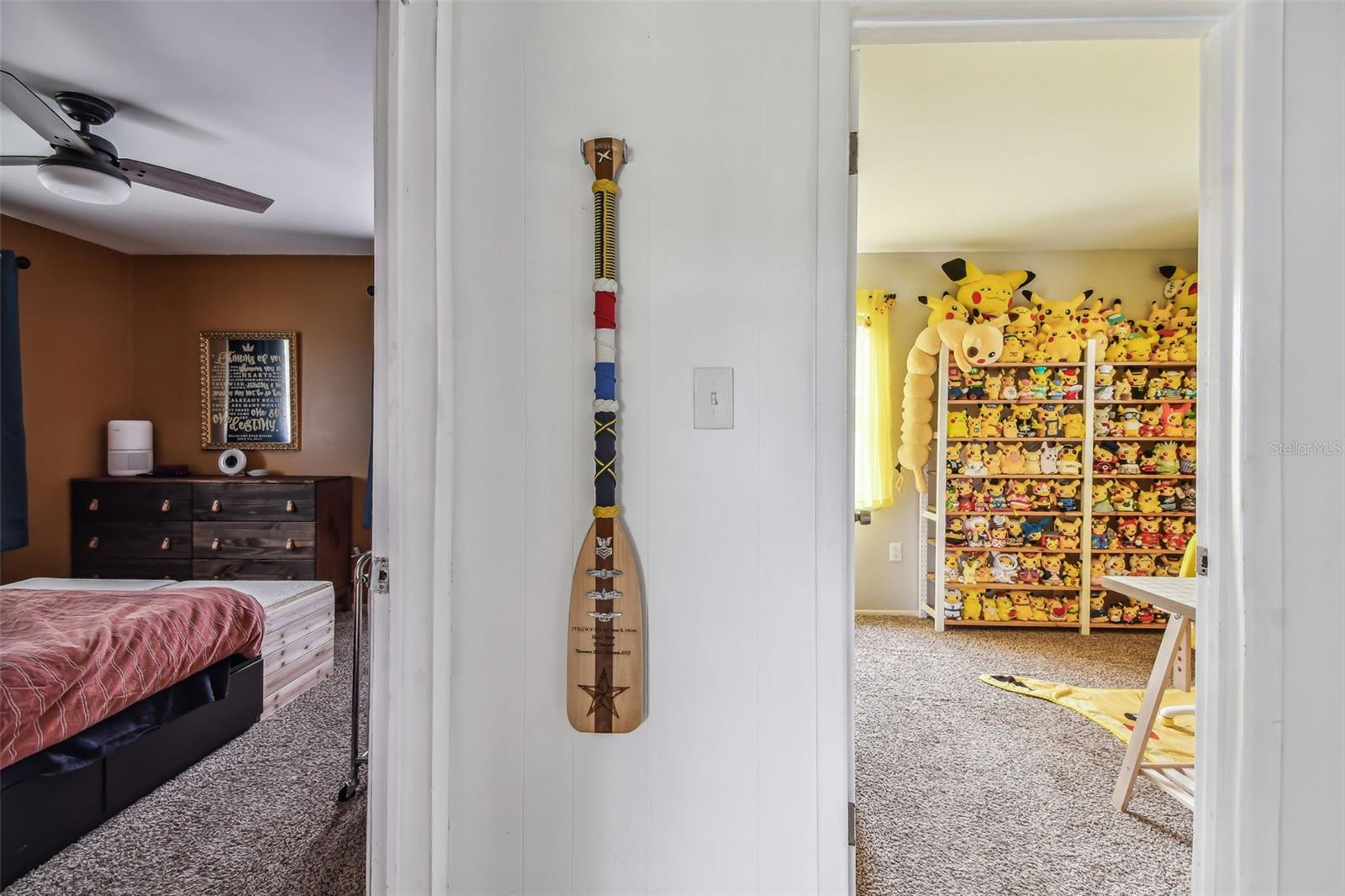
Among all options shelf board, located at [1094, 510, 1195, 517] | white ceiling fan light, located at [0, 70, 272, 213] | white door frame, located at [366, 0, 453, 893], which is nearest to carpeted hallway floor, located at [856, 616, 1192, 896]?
shelf board, located at [1094, 510, 1195, 517]

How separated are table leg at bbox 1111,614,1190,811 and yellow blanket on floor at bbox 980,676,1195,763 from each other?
34cm

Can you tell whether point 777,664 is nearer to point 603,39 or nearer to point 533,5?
point 603,39

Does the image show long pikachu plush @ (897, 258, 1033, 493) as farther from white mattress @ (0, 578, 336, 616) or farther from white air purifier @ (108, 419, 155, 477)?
white air purifier @ (108, 419, 155, 477)

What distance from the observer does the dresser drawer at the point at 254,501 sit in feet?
12.5

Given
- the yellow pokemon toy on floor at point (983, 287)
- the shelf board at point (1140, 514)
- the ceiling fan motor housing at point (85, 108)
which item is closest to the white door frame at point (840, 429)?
the ceiling fan motor housing at point (85, 108)

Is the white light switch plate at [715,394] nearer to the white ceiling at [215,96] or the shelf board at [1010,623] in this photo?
the white ceiling at [215,96]

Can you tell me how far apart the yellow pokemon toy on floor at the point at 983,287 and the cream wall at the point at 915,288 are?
0.42 feet

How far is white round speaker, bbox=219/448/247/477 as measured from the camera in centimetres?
417

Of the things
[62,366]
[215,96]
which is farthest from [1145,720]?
[62,366]

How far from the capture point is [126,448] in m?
4.11

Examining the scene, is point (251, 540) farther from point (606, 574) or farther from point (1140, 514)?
point (1140, 514)

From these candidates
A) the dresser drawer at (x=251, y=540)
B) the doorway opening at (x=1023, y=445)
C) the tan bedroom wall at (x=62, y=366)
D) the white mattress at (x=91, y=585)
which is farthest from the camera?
the dresser drawer at (x=251, y=540)

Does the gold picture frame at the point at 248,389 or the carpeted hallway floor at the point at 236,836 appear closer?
the carpeted hallway floor at the point at 236,836

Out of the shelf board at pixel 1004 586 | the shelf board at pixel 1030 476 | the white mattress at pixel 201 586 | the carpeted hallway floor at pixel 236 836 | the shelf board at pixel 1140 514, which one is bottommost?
the carpeted hallway floor at pixel 236 836
